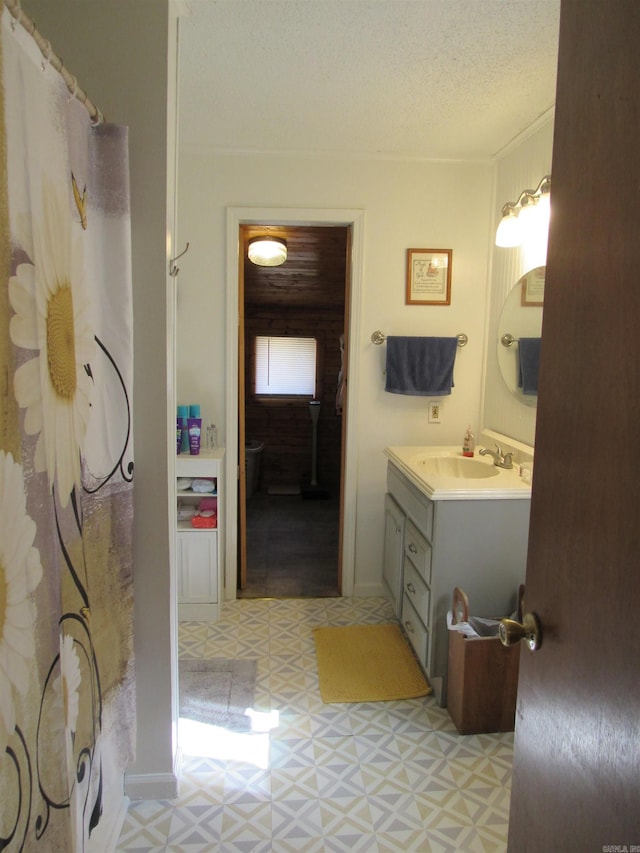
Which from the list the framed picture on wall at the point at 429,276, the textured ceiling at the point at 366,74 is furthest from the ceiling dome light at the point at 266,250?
the framed picture on wall at the point at 429,276

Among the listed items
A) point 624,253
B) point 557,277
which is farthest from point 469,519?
point 624,253

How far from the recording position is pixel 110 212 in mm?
1315

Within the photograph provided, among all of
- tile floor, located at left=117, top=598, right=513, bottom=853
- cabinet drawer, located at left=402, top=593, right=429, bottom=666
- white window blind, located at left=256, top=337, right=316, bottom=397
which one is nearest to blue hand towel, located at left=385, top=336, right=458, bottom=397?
cabinet drawer, located at left=402, top=593, right=429, bottom=666

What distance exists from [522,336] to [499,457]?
56 centimetres

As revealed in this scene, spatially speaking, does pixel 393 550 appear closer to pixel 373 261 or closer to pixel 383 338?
pixel 383 338

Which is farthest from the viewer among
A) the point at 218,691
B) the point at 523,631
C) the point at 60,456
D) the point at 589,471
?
the point at 218,691

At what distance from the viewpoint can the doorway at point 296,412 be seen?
379 cm

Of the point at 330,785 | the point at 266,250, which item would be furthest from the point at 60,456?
the point at 266,250

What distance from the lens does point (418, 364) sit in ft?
9.15

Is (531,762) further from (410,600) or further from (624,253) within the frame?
(410,600)

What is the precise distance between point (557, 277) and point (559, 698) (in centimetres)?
65

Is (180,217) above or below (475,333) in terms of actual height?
above

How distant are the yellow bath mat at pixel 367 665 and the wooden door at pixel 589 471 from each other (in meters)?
1.30

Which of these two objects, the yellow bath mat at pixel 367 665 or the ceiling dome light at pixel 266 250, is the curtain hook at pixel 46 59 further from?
the ceiling dome light at pixel 266 250
